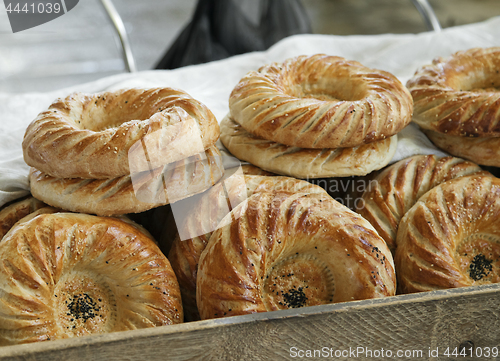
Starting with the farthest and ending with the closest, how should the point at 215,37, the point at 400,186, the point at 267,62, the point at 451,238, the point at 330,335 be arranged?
the point at 215,37 < the point at 267,62 < the point at 400,186 < the point at 451,238 < the point at 330,335

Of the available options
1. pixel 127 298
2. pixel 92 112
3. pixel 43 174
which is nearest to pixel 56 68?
pixel 92 112

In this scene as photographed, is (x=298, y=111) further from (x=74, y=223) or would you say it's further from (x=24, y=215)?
(x=24, y=215)

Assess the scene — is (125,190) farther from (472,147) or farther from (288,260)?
(472,147)

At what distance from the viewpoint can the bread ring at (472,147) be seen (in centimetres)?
162

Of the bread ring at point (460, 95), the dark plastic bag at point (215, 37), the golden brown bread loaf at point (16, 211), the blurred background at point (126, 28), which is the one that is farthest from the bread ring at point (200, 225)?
the dark plastic bag at point (215, 37)

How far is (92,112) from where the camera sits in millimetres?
1538

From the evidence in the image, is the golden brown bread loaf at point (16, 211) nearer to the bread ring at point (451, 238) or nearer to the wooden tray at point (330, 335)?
the wooden tray at point (330, 335)

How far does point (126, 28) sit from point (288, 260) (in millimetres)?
4450

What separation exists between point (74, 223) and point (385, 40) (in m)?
2.07

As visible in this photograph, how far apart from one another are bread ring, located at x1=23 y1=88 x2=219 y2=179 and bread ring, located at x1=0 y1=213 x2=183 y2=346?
17cm

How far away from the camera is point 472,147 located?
1662 mm

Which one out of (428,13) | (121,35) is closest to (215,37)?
(121,35)

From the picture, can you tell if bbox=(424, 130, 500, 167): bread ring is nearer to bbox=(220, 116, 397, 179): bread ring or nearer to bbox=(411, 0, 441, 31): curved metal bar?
bbox=(220, 116, 397, 179): bread ring

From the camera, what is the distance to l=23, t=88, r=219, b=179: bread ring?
1.24m
